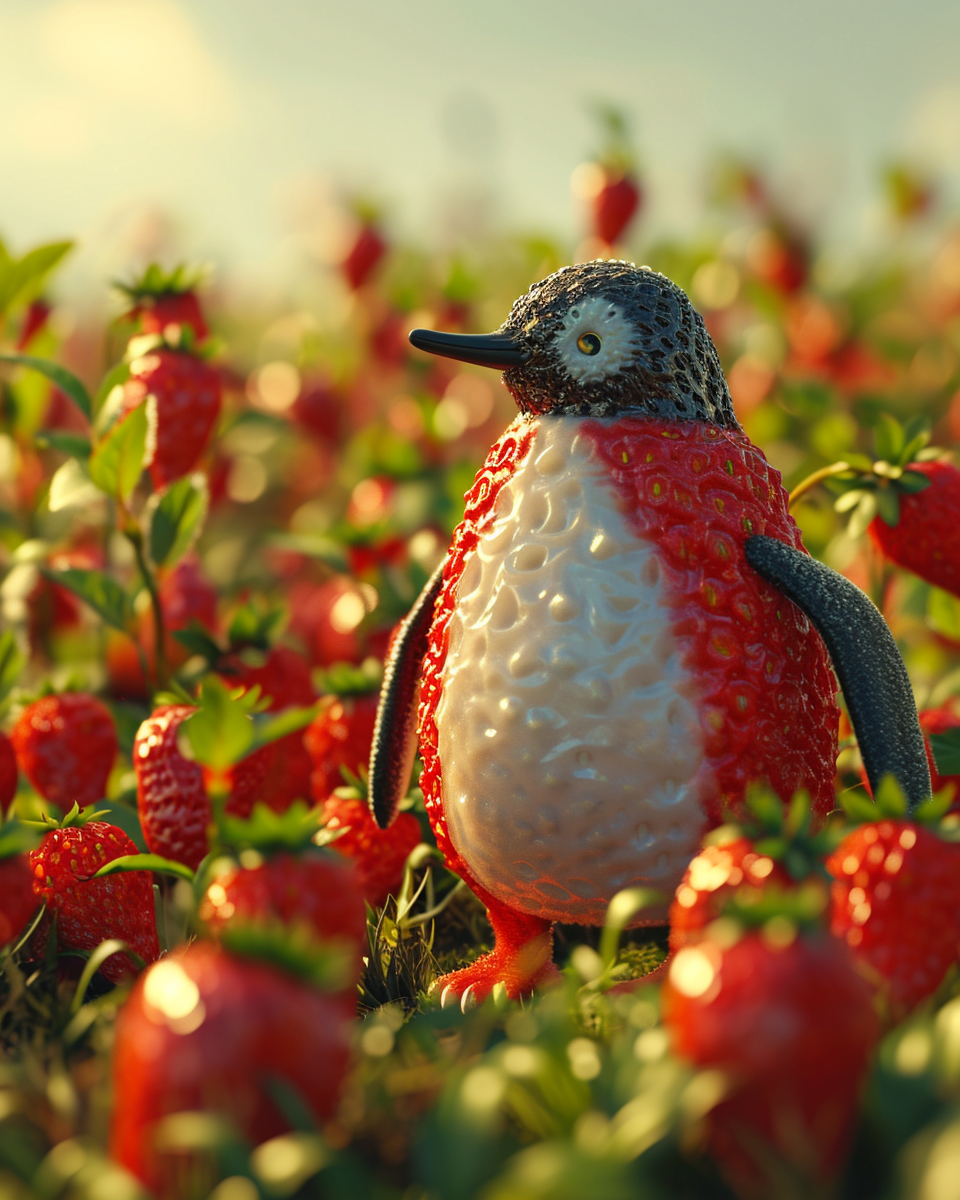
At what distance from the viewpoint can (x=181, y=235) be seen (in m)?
3.18

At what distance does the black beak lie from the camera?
3.58 feet

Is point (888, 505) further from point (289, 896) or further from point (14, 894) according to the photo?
point (14, 894)

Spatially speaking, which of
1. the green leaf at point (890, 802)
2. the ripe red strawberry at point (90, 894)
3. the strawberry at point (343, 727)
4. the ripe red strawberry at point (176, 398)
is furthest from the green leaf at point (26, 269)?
the green leaf at point (890, 802)

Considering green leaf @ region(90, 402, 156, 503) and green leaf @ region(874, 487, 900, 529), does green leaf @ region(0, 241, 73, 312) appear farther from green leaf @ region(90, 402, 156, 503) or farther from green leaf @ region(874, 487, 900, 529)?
green leaf @ region(874, 487, 900, 529)

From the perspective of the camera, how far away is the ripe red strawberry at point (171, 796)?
121 centimetres

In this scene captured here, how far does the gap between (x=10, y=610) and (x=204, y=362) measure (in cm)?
55

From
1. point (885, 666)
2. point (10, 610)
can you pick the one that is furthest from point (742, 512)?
point (10, 610)

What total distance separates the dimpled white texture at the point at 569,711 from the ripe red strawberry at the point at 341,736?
0.31 m

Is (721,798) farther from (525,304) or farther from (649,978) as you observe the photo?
(525,304)

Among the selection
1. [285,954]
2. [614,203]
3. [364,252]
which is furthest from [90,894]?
[364,252]

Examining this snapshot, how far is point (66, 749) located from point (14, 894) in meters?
0.49

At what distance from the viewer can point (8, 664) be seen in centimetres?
151

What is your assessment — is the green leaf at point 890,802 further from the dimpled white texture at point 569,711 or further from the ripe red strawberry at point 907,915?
the dimpled white texture at point 569,711

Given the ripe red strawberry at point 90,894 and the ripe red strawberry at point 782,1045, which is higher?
the ripe red strawberry at point 782,1045
